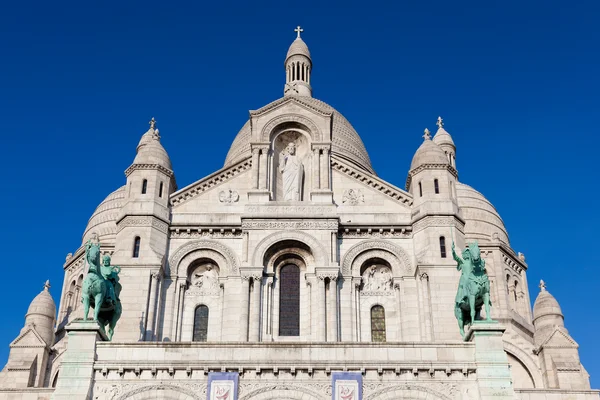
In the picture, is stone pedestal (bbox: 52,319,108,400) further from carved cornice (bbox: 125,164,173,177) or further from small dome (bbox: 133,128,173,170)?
small dome (bbox: 133,128,173,170)

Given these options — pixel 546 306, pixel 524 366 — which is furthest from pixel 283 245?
pixel 546 306

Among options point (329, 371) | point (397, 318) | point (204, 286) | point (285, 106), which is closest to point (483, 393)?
point (329, 371)

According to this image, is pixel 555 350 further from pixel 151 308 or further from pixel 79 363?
pixel 79 363

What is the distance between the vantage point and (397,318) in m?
38.8

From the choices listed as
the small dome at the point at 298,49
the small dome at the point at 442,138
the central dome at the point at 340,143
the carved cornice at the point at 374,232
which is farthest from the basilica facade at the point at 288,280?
the small dome at the point at 298,49

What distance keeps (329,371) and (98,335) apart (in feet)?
30.1

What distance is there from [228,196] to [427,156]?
11.0 m

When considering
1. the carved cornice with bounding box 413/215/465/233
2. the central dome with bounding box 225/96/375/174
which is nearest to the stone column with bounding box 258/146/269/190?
the carved cornice with bounding box 413/215/465/233

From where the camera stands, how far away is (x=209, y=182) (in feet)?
140

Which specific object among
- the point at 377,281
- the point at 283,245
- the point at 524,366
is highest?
the point at 283,245

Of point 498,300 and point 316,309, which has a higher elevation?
point 498,300

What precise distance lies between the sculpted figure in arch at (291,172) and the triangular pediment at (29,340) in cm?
1649

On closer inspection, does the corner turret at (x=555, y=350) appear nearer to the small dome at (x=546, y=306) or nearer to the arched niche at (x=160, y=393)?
the small dome at (x=546, y=306)

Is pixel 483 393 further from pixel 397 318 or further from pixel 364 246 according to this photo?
pixel 364 246
